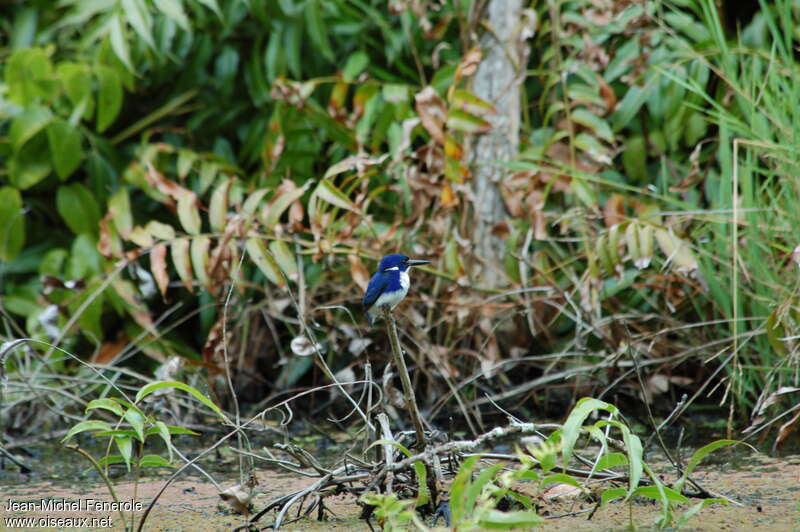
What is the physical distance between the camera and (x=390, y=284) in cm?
282

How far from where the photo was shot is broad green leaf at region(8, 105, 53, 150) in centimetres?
425

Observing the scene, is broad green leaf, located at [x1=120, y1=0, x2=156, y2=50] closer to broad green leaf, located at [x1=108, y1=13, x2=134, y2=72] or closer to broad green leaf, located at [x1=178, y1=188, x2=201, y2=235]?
broad green leaf, located at [x1=108, y1=13, x2=134, y2=72]

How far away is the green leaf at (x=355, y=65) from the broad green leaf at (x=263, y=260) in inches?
44.8

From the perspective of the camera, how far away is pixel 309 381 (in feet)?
14.3

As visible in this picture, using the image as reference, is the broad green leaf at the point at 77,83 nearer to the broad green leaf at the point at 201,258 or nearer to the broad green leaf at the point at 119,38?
the broad green leaf at the point at 119,38

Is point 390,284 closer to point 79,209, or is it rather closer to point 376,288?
point 376,288

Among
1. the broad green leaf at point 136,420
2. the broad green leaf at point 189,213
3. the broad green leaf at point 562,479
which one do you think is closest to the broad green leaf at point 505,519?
the broad green leaf at point 562,479

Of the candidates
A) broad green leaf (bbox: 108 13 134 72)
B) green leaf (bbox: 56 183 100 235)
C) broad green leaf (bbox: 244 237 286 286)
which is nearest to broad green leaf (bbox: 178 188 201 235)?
broad green leaf (bbox: 244 237 286 286)

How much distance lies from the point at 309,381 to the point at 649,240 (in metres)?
1.84

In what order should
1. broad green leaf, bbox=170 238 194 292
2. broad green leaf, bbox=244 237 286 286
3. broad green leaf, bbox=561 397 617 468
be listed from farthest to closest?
broad green leaf, bbox=170 238 194 292 → broad green leaf, bbox=244 237 286 286 → broad green leaf, bbox=561 397 617 468

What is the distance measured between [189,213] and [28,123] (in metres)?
1.18

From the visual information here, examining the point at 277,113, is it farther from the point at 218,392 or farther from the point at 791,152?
the point at 791,152

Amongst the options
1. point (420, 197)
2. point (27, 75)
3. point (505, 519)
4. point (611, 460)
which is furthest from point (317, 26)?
point (505, 519)

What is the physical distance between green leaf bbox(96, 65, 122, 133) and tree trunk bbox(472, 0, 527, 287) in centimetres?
164
